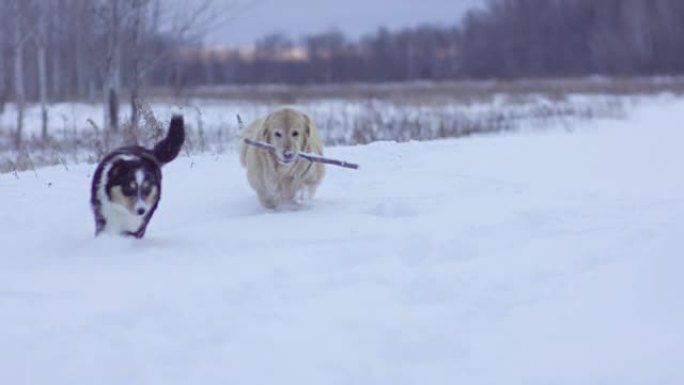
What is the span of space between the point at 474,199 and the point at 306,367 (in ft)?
11.5

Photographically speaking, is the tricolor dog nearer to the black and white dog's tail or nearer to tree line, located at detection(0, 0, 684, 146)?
the black and white dog's tail

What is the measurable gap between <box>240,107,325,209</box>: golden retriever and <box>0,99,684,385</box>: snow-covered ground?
0.75ft

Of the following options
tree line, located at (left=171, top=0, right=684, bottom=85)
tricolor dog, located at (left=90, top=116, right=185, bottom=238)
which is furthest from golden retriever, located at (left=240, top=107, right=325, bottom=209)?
tree line, located at (left=171, top=0, right=684, bottom=85)

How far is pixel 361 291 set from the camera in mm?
4602

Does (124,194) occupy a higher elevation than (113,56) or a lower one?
lower

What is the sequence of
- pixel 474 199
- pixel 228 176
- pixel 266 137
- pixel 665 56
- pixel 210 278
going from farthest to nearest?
pixel 665 56 < pixel 228 176 < pixel 266 137 < pixel 474 199 < pixel 210 278

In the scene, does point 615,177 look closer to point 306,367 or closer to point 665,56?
point 306,367

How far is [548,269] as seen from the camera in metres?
4.87

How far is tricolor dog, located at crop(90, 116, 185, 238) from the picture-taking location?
5914mm

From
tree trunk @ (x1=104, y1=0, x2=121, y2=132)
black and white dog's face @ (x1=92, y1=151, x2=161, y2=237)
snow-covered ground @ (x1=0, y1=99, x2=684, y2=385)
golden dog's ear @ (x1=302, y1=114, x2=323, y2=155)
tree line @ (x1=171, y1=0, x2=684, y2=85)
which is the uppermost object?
tree line @ (x1=171, y1=0, x2=684, y2=85)

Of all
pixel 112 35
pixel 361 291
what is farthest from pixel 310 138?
pixel 112 35

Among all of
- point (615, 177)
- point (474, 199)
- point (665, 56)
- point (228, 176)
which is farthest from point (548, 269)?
point (665, 56)

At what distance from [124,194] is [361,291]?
2140 mm

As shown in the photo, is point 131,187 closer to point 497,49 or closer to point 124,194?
point 124,194
